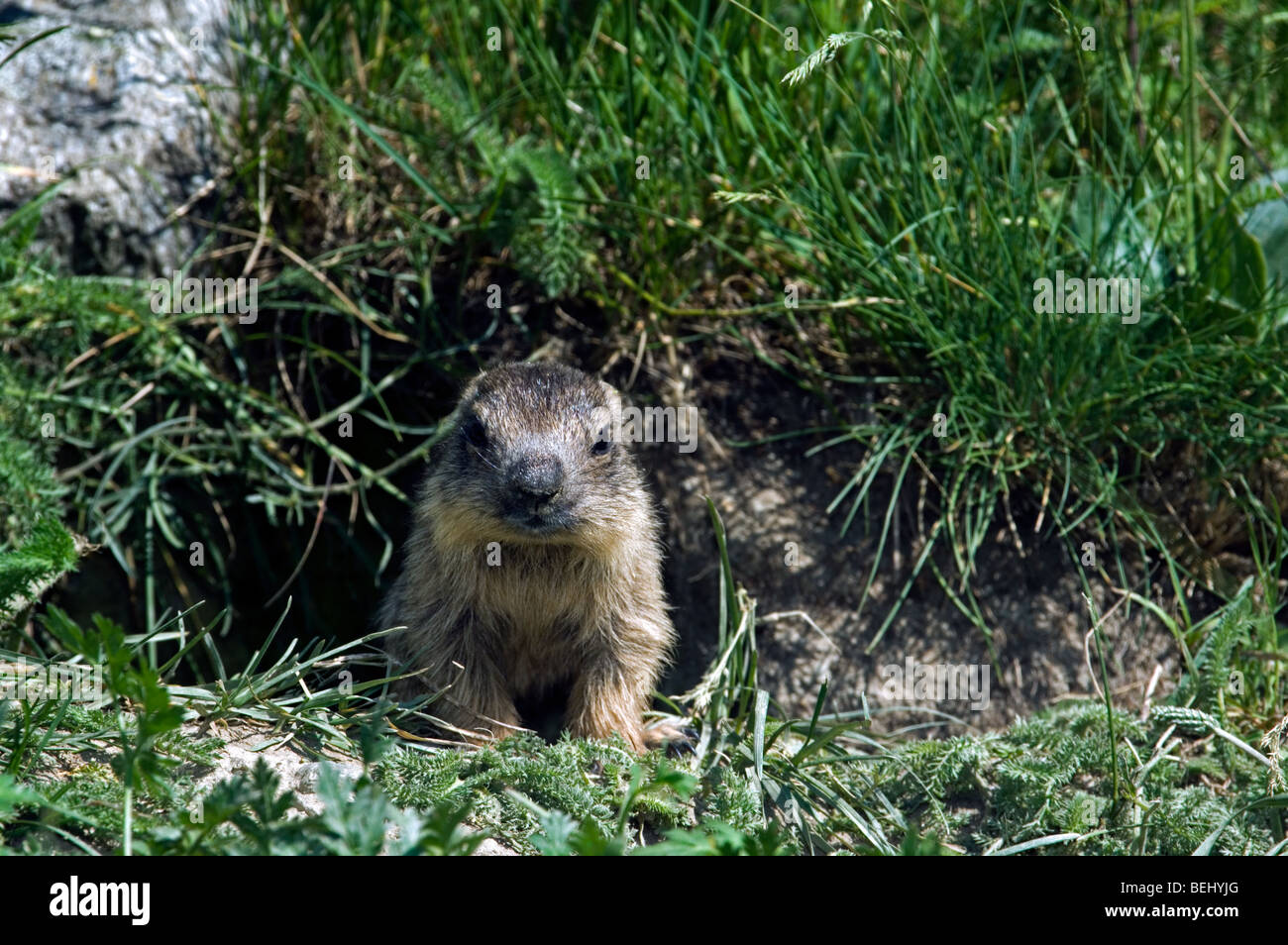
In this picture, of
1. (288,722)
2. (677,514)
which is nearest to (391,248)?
(677,514)

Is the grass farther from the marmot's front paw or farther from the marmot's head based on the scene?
the marmot's head

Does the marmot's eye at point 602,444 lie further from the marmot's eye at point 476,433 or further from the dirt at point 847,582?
the dirt at point 847,582

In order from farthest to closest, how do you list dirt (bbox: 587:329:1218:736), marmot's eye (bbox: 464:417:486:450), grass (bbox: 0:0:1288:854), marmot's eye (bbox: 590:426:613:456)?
dirt (bbox: 587:329:1218:736), marmot's eye (bbox: 590:426:613:456), marmot's eye (bbox: 464:417:486:450), grass (bbox: 0:0:1288:854)

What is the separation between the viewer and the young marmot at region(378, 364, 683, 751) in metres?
4.58

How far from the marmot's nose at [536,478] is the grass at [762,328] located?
3.07 ft

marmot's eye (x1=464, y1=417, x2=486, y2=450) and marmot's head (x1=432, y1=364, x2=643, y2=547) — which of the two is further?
marmot's eye (x1=464, y1=417, x2=486, y2=450)

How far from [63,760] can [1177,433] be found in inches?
188

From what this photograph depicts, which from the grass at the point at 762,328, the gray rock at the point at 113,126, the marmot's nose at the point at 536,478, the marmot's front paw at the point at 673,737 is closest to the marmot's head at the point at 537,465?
the marmot's nose at the point at 536,478

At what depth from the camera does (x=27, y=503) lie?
5008 millimetres

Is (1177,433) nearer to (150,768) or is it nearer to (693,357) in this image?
(693,357)

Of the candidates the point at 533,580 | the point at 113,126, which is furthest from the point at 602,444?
the point at 113,126

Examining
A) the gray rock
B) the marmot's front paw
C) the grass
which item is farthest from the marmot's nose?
the gray rock
